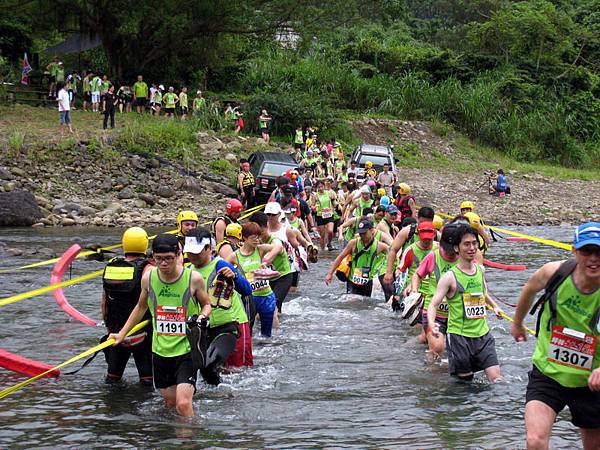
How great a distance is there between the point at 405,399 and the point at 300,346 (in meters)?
2.48

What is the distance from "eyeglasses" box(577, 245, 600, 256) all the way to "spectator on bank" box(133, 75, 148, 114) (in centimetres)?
2919

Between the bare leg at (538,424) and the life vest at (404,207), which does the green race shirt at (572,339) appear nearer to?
the bare leg at (538,424)

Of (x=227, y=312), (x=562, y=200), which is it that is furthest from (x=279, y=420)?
(x=562, y=200)

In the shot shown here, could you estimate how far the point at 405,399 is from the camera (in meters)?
8.44

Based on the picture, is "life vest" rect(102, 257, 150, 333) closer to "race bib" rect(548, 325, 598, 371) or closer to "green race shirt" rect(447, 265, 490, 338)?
"green race shirt" rect(447, 265, 490, 338)

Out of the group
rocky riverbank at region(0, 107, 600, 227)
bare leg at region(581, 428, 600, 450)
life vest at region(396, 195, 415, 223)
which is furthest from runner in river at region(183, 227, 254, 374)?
rocky riverbank at region(0, 107, 600, 227)

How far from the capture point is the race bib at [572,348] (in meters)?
5.28

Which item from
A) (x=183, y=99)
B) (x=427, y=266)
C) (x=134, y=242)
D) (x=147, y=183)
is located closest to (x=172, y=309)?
(x=134, y=242)

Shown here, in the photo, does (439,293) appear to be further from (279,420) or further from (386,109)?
(386,109)

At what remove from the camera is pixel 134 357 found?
8.03 m

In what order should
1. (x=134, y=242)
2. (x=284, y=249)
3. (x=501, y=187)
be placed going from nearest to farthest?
(x=134, y=242) < (x=284, y=249) < (x=501, y=187)

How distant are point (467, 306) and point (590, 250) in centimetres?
326

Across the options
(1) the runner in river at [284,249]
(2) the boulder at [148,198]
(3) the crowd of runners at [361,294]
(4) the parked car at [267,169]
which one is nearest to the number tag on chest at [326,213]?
(4) the parked car at [267,169]

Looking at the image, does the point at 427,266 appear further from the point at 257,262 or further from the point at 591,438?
the point at 591,438
